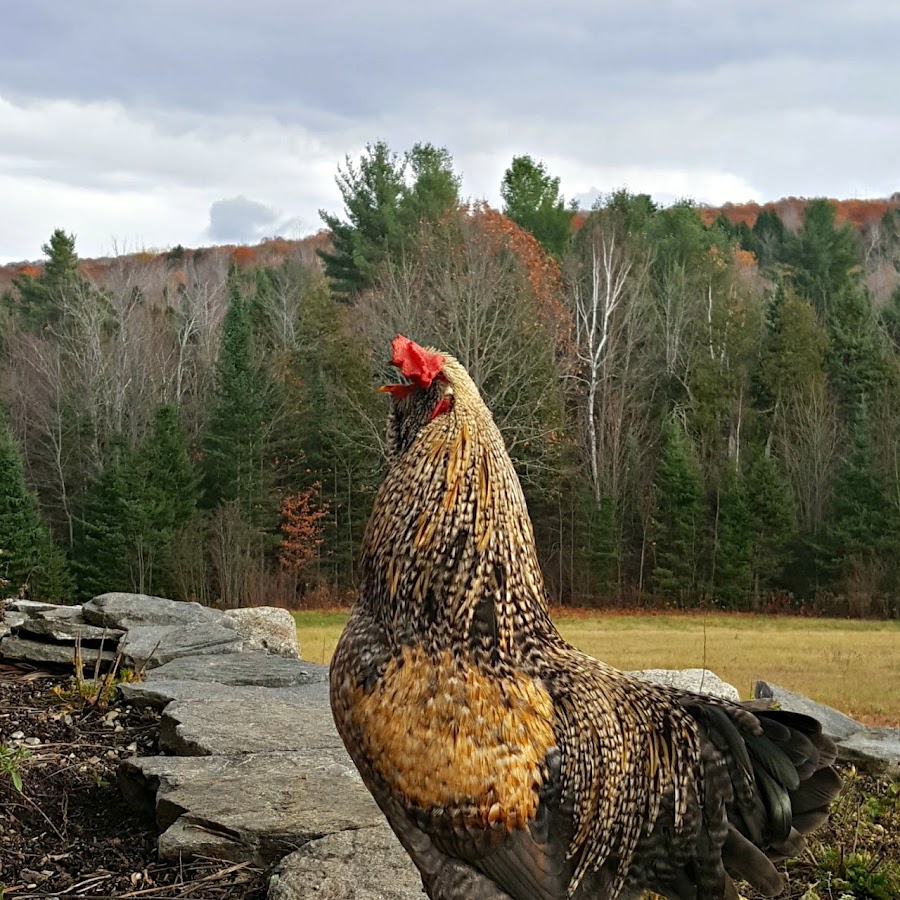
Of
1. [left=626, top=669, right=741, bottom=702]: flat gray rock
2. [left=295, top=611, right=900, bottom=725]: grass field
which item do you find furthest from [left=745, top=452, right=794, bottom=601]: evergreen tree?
[left=626, top=669, right=741, bottom=702]: flat gray rock

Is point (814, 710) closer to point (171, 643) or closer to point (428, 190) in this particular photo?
point (171, 643)

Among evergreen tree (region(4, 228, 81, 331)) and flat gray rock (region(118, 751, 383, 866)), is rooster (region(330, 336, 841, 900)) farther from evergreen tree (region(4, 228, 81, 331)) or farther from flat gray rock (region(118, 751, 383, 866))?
evergreen tree (region(4, 228, 81, 331))

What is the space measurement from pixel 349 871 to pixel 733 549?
13.2 metres

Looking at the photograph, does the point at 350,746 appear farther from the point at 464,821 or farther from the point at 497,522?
the point at 497,522

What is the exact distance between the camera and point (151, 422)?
19.5m

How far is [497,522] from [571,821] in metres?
0.84

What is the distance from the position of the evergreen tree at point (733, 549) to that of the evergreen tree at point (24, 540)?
10.6m

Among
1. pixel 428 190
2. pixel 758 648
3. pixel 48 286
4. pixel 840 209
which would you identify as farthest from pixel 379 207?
pixel 840 209

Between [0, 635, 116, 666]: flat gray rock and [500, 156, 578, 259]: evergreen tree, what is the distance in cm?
1923

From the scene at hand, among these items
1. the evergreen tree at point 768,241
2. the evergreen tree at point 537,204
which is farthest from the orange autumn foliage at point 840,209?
the evergreen tree at point 537,204

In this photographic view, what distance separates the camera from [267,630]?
8.98 meters

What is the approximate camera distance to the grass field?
Answer: 1019 cm

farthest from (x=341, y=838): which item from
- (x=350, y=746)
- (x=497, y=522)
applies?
(x=497, y=522)

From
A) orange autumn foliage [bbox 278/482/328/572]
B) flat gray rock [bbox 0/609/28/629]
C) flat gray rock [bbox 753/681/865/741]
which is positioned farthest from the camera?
orange autumn foliage [bbox 278/482/328/572]
